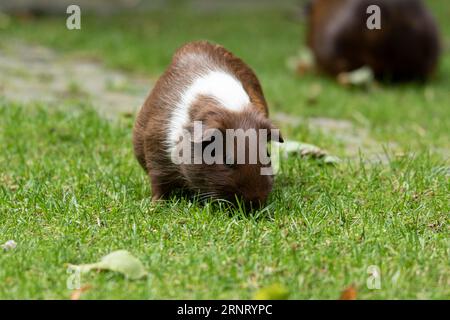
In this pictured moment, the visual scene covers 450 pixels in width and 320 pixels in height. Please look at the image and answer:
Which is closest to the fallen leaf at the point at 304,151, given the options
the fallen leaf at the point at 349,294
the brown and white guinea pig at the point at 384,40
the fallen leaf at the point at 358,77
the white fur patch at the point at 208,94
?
the white fur patch at the point at 208,94

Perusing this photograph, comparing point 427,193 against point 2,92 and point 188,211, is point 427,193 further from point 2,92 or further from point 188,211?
point 2,92

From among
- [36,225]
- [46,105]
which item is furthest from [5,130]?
[36,225]

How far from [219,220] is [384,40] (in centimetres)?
584

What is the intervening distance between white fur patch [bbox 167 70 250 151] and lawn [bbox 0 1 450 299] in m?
0.43

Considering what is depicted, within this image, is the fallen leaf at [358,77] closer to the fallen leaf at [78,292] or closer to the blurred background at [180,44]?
the blurred background at [180,44]

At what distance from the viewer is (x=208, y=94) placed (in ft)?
13.8

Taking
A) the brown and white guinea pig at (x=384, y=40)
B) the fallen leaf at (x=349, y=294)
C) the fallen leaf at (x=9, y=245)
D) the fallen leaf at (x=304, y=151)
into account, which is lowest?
the fallen leaf at (x=349, y=294)

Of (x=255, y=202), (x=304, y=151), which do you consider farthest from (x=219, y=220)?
(x=304, y=151)

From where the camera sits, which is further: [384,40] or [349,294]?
[384,40]

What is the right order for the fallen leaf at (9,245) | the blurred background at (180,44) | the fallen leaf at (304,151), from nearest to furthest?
the fallen leaf at (9,245), the fallen leaf at (304,151), the blurred background at (180,44)

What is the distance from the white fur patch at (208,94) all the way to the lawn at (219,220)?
431mm

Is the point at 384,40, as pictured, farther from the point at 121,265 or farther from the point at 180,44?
the point at 121,265

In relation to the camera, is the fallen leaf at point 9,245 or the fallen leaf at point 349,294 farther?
the fallen leaf at point 9,245

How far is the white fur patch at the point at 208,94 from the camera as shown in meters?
4.17
